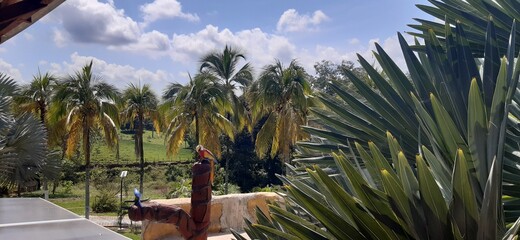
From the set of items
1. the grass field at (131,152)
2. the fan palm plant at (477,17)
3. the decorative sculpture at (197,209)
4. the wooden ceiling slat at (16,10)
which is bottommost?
the grass field at (131,152)

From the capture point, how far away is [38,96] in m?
20.6

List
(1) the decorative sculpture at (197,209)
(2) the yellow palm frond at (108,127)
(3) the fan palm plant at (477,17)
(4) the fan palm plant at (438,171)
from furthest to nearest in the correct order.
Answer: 1. (2) the yellow palm frond at (108,127)
2. (1) the decorative sculpture at (197,209)
3. (3) the fan palm plant at (477,17)
4. (4) the fan palm plant at (438,171)

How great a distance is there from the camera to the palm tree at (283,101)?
62.4 feet

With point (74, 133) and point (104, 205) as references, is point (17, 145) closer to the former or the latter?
point (74, 133)

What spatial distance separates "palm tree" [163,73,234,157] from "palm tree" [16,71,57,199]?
500 centimetres

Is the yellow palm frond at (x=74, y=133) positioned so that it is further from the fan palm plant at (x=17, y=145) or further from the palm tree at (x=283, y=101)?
the palm tree at (x=283, y=101)

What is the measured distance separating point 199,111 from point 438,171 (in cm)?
1837

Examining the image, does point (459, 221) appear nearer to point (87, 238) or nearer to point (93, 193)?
point (87, 238)

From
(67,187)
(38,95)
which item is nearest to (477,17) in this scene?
(38,95)

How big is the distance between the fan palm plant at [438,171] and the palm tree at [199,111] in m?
17.8

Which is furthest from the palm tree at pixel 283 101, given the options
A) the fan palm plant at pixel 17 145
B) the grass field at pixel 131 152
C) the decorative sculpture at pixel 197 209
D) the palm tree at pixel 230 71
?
the grass field at pixel 131 152

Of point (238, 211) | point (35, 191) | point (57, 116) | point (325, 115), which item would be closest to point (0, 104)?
point (238, 211)

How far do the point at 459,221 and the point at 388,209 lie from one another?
183 mm

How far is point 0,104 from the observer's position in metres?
10.8
